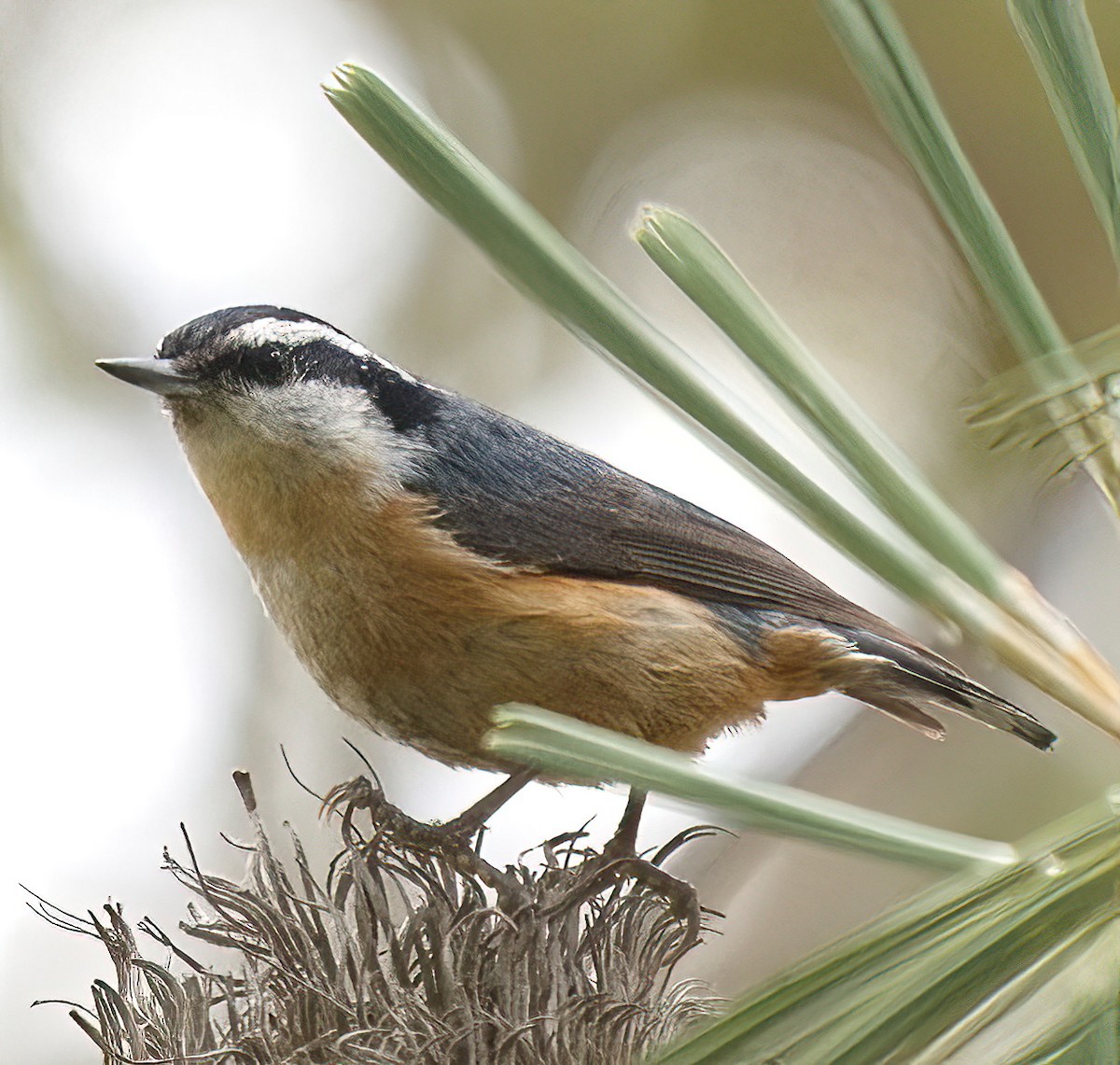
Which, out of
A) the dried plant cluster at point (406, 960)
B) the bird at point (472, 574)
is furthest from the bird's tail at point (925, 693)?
the dried plant cluster at point (406, 960)

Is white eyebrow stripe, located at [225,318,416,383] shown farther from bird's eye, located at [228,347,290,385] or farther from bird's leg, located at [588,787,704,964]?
bird's leg, located at [588,787,704,964]

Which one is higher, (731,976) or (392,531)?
(392,531)

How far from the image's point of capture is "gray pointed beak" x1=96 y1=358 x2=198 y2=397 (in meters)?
0.62

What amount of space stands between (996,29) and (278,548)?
37.8 inches

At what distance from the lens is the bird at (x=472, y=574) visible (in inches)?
23.9

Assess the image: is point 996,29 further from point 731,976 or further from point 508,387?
point 731,976

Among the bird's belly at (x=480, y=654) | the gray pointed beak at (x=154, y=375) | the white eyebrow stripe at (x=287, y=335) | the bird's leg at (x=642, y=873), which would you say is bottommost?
the bird's leg at (x=642, y=873)

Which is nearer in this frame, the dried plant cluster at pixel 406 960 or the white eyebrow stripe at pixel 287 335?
the dried plant cluster at pixel 406 960

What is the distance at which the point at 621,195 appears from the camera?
49.3 inches

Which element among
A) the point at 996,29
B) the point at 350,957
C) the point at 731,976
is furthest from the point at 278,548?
the point at 996,29

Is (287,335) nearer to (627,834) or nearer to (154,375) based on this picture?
(154,375)

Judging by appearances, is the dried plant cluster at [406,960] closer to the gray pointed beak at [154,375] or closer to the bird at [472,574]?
the bird at [472,574]

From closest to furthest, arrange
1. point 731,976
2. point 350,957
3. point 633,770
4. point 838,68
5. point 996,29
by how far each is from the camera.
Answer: point 633,770, point 350,957, point 731,976, point 996,29, point 838,68

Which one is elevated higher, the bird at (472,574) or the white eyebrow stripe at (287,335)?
the white eyebrow stripe at (287,335)
